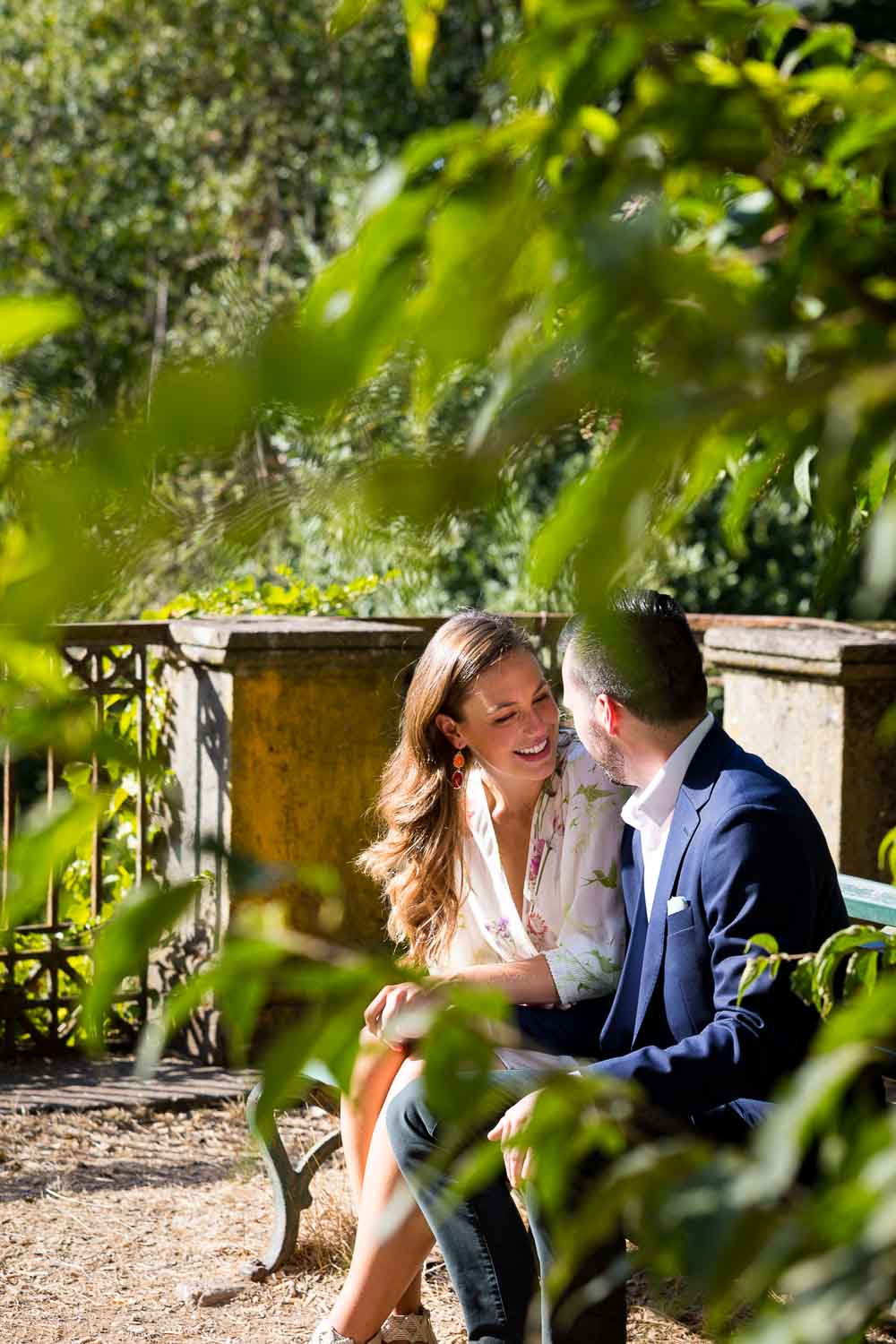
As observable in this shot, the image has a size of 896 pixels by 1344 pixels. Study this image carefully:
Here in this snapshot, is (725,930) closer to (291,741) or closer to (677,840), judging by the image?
(677,840)

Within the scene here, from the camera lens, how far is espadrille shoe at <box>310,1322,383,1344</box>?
3047mm

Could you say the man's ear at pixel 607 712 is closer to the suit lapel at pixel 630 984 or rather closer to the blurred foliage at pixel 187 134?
the suit lapel at pixel 630 984

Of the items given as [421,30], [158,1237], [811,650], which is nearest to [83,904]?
[158,1237]

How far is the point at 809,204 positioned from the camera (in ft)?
3.46

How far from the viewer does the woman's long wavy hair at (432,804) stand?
335 cm

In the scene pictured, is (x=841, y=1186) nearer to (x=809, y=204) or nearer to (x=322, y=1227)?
(x=809, y=204)

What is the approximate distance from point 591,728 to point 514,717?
0.41 meters

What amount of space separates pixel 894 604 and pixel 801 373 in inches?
349

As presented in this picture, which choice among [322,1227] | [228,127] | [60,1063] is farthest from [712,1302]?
[228,127]

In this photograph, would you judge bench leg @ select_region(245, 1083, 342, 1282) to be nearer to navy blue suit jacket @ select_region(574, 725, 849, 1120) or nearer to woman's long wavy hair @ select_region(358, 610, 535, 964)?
woman's long wavy hair @ select_region(358, 610, 535, 964)

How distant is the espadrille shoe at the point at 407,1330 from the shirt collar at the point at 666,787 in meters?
1.13

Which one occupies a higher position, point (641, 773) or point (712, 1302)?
point (641, 773)

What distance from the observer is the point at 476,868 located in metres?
3.43

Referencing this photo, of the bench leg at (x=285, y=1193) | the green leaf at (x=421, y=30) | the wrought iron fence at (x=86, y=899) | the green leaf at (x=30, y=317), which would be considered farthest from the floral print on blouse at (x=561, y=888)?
the green leaf at (x=30, y=317)
